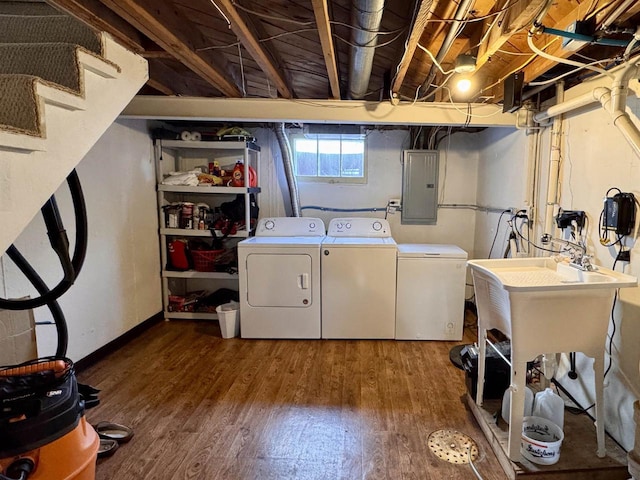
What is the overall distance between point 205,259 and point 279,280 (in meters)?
0.91

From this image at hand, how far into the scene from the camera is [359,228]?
144 inches

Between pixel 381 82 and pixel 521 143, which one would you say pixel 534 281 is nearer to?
pixel 521 143

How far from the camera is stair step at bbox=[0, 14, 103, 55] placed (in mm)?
1517

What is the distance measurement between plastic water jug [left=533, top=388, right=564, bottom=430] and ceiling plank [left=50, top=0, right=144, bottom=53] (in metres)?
2.81

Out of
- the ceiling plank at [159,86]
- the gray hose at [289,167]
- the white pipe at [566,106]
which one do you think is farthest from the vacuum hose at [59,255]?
the white pipe at [566,106]

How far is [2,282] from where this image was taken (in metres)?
2.05

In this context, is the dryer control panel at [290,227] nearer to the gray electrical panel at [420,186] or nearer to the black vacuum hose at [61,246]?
the gray electrical panel at [420,186]

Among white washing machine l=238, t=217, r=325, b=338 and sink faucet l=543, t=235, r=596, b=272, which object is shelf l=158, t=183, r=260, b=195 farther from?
sink faucet l=543, t=235, r=596, b=272

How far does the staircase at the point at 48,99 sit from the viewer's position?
3.73 ft

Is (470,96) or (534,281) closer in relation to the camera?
(534,281)

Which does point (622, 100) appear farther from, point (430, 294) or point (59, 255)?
point (59, 255)

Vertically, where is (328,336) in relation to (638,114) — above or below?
below

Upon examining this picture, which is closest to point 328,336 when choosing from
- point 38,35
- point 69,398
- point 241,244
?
point 241,244

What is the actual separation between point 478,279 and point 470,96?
151cm
